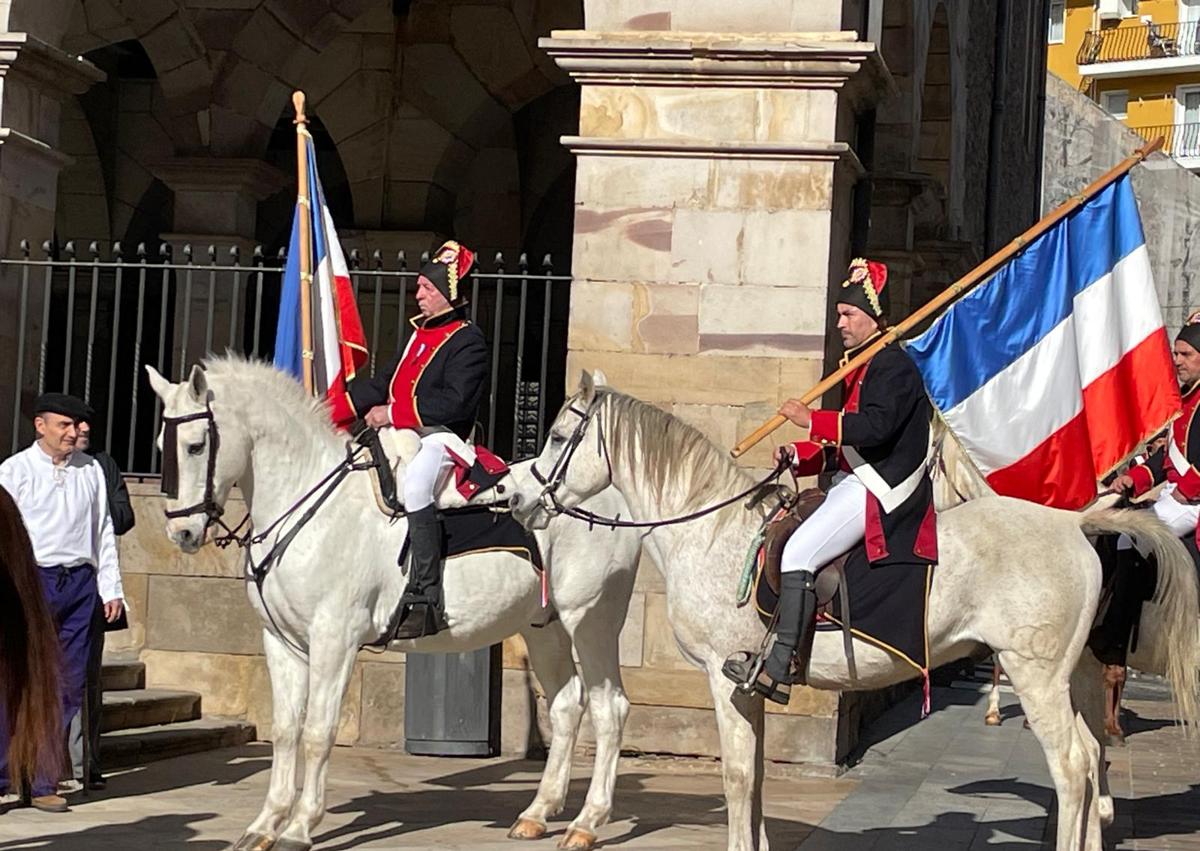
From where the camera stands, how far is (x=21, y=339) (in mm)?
11000

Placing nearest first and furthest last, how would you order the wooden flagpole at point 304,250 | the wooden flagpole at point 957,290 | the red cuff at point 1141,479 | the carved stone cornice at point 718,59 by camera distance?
the wooden flagpole at point 957,290 → the red cuff at point 1141,479 → the wooden flagpole at point 304,250 → the carved stone cornice at point 718,59

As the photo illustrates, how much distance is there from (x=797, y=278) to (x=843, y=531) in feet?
10.2

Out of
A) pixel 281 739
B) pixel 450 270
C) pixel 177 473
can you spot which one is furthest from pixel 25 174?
pixel 281 739

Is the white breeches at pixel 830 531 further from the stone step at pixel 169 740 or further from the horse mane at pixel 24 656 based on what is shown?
the stone step at pixel 169 740

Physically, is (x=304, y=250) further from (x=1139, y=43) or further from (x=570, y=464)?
(x=1139, y=43)

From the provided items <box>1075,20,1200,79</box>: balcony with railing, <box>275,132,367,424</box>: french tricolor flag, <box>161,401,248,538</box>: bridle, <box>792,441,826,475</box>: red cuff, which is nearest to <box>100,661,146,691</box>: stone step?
<box>275,132,367,424</box>: french tricolor flag

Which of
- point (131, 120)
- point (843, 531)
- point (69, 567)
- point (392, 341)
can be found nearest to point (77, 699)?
point (69, 567)

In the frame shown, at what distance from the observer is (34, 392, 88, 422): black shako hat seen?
870cm

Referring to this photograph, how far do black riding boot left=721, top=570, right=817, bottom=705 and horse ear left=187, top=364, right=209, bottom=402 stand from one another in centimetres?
235

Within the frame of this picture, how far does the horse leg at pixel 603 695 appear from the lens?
8344 millimetres

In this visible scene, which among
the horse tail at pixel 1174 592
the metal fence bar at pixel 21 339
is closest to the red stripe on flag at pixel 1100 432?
the horse tail at pixel 1174 592

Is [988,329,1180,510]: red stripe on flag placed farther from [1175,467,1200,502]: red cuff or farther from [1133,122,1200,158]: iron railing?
[1133,122,1200,158]: iron railing

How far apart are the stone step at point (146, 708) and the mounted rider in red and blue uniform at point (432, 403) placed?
263 centimetres

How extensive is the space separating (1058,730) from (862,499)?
1.09 metres
